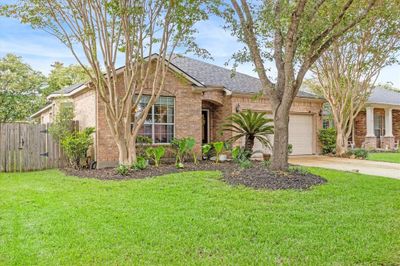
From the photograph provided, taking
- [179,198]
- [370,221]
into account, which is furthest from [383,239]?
[179,198]

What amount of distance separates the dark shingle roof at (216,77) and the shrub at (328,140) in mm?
2152

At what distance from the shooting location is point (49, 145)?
13.1 meters

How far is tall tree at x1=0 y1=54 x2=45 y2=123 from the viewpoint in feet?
80.6

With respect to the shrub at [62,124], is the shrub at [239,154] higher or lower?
lower

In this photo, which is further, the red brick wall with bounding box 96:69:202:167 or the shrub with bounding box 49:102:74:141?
the red brick wall with bounding box 96:69:202:167

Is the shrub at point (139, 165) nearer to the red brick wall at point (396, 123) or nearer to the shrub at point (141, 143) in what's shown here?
the shrub at point (141, 143)

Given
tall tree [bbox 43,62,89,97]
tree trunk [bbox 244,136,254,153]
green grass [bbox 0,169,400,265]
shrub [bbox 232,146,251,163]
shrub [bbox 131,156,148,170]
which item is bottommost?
green grass [bbox 0,169,400,265]

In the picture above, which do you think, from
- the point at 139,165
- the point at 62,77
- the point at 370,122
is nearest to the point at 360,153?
the point at 370,122

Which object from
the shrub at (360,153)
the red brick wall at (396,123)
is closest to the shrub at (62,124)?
the shrub at (360,153)

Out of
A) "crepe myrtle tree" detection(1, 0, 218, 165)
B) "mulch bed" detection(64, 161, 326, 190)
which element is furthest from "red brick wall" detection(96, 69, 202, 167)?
"mulch bed" detection(64, 161, 326, 190)

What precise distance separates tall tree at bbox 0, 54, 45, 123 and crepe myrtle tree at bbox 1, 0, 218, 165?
15993mm

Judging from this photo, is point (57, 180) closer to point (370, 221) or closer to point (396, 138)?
point (370, 221)

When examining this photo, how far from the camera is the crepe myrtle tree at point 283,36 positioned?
28.9ft

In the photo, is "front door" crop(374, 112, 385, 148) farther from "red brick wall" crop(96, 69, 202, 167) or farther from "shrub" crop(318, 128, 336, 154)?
"red brick wall" crop(96, 69, 202, 167)
